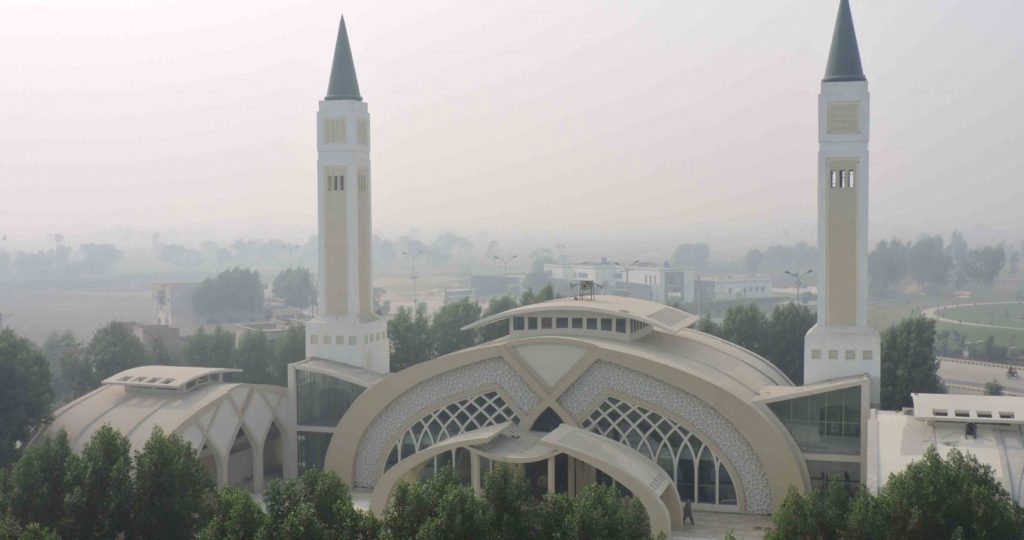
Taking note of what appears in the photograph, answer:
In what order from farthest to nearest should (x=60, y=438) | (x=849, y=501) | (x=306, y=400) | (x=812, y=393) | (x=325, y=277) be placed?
(x=325, y=277) < (x=306, y=400) < (x=812, y=393) < (x=60, y=438) < (x=849, y=501)

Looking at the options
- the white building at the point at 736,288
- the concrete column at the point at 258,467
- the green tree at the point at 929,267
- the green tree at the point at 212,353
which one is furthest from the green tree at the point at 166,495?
the green tree at the point at 929,267

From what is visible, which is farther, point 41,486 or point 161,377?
point 161,377

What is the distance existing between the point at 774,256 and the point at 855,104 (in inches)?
5909

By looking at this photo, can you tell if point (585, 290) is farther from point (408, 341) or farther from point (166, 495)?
point (166, 495)

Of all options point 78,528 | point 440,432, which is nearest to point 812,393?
point 440,432

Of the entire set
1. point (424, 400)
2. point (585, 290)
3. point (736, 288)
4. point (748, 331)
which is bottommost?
point (736, 288)

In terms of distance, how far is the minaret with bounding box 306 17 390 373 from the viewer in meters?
33.1

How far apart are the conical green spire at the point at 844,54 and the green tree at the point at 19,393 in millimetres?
22377

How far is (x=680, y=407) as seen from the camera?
87.1 ft

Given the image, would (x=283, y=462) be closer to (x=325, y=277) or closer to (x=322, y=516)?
(x=325, y=277)

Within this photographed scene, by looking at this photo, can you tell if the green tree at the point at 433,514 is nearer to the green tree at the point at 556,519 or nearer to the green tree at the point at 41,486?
the green tree at the point at 556,519

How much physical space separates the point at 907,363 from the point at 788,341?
18.3 feet

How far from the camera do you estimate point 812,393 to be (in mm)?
26656

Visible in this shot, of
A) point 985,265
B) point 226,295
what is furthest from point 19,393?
point 985,265
